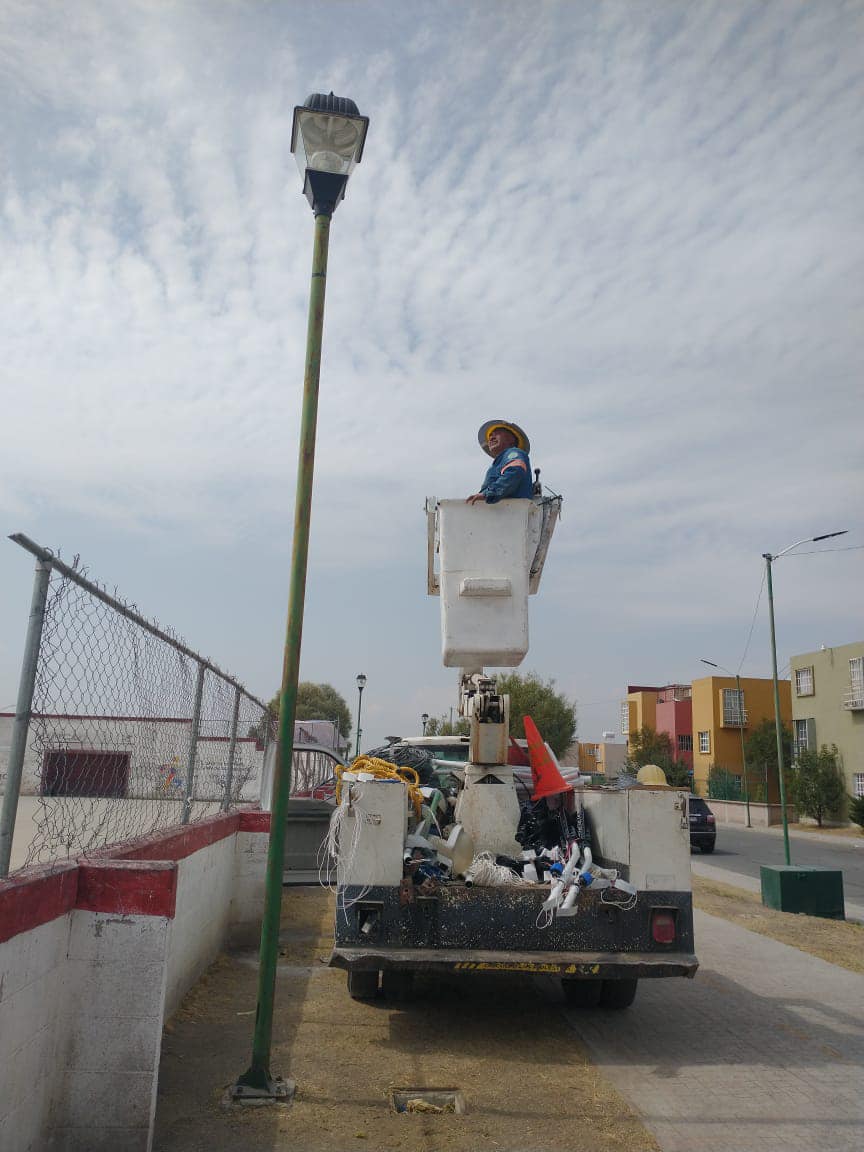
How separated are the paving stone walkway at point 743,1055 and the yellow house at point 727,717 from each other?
4532 centimetres

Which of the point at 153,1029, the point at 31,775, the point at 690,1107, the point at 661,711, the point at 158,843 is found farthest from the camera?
the point at 661,711

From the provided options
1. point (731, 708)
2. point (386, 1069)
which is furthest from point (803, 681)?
point (386, 1069)

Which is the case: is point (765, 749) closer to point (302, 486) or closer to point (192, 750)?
point (192, 750)

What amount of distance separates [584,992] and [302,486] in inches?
167

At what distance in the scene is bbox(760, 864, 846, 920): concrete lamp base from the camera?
11.1 meters

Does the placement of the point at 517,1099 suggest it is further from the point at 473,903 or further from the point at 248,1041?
the point at 248,1041

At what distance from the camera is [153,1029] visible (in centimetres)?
363

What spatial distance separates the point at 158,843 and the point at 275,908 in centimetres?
87

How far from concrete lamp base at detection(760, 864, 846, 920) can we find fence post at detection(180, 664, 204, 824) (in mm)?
8169

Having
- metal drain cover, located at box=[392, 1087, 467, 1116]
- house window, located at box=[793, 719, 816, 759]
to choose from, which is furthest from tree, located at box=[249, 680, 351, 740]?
metal drain cover, located at box=[392, 1087, 467, 1116]

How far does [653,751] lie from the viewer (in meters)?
53.4

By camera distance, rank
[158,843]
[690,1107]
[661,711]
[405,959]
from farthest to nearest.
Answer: [661,711] < [405,959] < [158,843] < [690,1107]

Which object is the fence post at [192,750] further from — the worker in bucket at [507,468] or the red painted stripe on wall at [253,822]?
the worker in bucket at [507,468]

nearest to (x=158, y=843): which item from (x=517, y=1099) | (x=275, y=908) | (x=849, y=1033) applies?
(x=275, y=908)
